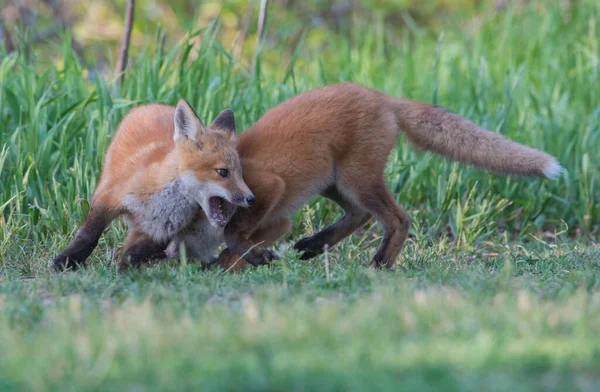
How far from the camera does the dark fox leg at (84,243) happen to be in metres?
4.91

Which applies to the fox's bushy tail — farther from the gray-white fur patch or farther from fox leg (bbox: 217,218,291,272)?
the gray-white fur patch

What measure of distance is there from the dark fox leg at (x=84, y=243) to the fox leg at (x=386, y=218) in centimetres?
166

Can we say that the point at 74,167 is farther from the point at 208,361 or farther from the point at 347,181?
the point at 208,361

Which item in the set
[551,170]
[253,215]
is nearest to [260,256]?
[253,215]

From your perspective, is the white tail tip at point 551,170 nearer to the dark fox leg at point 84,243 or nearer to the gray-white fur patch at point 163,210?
the gray-white fur patch at point 163,210

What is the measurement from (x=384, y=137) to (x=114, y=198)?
182 centimetres

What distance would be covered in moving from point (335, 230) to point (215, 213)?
3.71 ft

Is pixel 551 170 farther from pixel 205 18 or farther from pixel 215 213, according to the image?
pixel 205 18

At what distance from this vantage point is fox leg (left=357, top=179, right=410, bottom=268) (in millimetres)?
5469

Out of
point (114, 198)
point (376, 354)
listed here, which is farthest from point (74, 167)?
point (376, 354)

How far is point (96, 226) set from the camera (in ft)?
16.3

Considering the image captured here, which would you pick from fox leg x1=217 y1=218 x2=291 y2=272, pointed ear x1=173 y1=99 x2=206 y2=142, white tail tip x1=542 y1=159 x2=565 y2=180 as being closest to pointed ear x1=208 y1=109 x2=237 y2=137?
pointed ear x1=173 y1=99 x2=206 y2=142

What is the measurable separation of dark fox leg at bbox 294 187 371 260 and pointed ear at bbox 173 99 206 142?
1.12 m

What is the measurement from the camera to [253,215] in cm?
528
